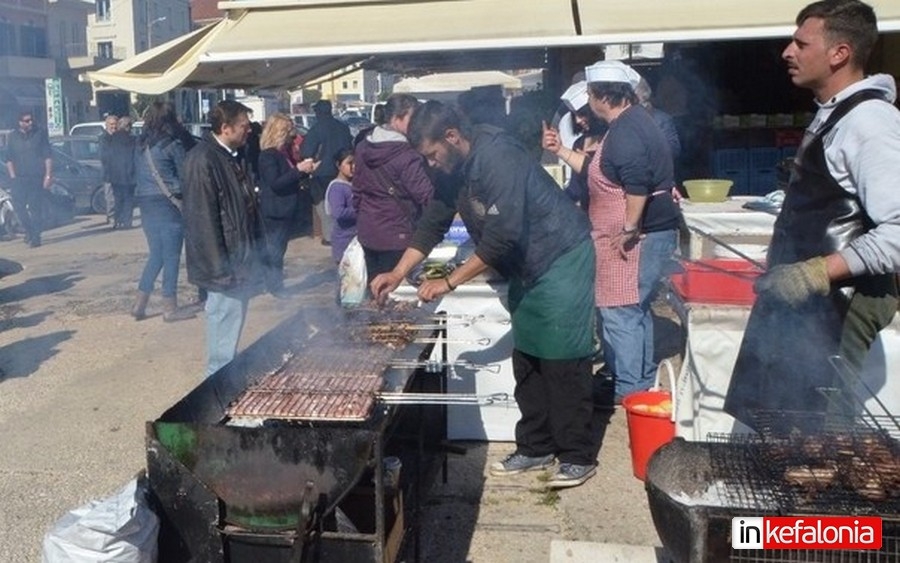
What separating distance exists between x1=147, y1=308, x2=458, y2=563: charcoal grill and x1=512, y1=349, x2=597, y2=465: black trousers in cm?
84

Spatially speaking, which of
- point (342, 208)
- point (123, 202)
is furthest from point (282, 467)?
point (123, 202)

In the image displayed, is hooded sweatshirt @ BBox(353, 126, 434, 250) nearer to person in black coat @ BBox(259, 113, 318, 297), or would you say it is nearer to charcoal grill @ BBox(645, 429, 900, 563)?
person in black coat @ BBox(259, 113, 318, 297)

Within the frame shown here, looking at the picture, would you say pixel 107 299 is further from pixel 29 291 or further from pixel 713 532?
pixel 713 532

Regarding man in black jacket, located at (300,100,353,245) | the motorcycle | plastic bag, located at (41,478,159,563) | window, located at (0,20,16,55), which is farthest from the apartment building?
plastic bag, located at (41,478,159,563)

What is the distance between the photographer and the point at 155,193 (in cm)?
802

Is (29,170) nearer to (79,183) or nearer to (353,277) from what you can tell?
(79,183)

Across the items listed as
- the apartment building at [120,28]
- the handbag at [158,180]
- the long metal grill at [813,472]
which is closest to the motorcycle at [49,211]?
the handbag at [158,180]

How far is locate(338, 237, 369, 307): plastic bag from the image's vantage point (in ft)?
18.2

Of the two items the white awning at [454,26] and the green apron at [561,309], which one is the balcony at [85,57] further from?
the green apron at [561,309]

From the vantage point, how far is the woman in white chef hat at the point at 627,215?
4980 mm

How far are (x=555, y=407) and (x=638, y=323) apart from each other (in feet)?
3.53

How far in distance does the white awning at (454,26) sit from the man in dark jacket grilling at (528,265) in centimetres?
148

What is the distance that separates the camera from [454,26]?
574cm

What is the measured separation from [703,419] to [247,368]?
6.92 ft
